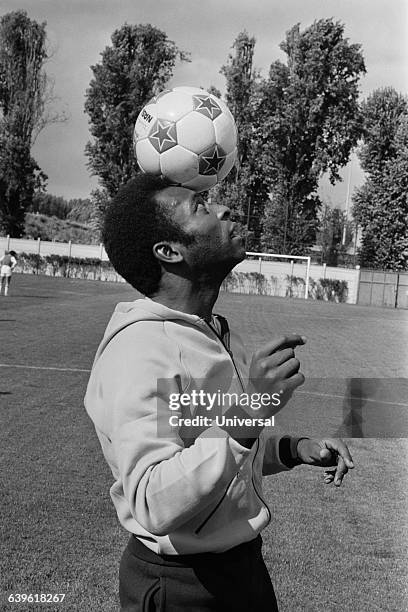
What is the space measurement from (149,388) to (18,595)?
2826mm

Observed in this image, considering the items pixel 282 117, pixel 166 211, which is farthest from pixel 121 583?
pixel 282 117

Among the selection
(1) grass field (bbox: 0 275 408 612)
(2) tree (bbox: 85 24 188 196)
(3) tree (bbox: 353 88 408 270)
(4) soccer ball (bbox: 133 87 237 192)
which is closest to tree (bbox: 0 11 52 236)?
(2) tree (bbox: 85 24 188 196)

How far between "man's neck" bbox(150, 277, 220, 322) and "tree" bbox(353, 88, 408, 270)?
166ft

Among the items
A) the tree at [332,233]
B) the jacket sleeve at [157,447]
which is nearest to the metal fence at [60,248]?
the tree at [332,233]

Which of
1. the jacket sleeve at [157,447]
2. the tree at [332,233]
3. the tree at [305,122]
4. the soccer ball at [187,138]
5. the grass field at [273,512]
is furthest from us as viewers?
the tree at [332,233]

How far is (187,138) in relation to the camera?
2830 millimetres

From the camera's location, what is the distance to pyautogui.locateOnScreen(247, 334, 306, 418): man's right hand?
1704 mm

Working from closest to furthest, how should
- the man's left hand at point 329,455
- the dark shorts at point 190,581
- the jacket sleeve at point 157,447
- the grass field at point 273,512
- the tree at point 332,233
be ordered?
1. the jacket sleeve at point 157,447
2. the dark shorts at point 190,581
3. the man's left hand at point 329,455
4. the grass field at point 273,512
5. the tree at point 332,233

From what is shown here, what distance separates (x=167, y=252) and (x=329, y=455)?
68 cm

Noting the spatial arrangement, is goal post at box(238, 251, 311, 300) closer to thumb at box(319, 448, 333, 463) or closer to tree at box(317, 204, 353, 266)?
tree at box(317, 204, 353, 266)

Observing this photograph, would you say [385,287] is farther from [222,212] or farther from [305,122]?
[222,212]

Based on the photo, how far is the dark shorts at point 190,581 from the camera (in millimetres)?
2057

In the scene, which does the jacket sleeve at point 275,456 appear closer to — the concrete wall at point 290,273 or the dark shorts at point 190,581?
the dark shorts at point 190,581

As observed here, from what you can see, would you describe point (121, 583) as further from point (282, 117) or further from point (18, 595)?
point (282, 117)
